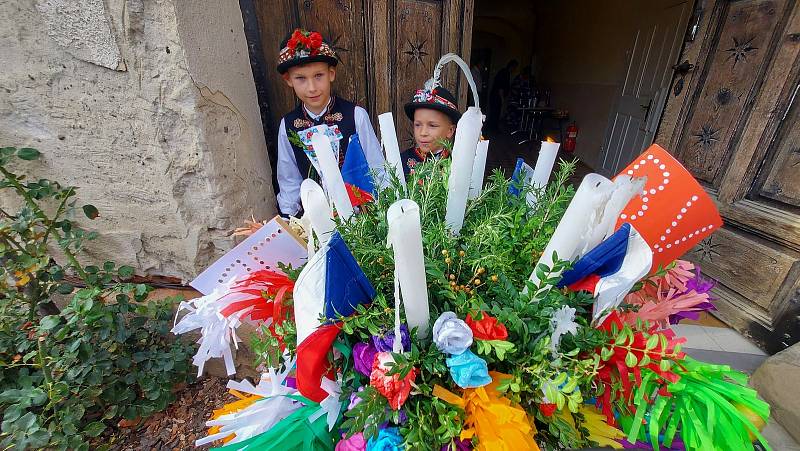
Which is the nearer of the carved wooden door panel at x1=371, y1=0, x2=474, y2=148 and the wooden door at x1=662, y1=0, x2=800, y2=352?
the wooden door at x1=662, y1=0, x2=800, y2=352

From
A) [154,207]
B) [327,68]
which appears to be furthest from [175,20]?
[154,207]

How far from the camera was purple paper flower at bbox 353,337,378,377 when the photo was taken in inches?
20.1

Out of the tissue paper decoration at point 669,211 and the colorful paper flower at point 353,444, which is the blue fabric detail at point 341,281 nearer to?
the colorful paper flower at point 353,444

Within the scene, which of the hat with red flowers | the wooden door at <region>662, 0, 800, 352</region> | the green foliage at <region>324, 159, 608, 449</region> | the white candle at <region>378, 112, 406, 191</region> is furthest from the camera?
the wooden door at <region>662, 0, 800, 352</region>

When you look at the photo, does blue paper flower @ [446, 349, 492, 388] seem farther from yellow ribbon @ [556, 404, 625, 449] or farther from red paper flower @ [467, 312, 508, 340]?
yellow ribbon @ [556, 404, 625, 449]

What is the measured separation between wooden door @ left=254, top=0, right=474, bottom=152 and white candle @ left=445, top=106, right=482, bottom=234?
1618mm

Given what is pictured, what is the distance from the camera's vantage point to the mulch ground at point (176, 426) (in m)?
1.39

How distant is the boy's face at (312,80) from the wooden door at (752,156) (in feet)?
8.19

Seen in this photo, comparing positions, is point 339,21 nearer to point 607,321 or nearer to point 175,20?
point 175,20

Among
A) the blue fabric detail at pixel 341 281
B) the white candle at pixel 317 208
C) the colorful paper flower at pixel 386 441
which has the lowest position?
the colorful paper flower at pixel 386 441

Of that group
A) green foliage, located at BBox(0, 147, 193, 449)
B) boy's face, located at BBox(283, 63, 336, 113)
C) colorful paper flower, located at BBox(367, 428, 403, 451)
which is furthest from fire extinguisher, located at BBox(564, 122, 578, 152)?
colorful paper flower, located at BBox(367, 428, 403, 451)

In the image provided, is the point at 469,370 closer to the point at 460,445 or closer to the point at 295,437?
the point at 460,445

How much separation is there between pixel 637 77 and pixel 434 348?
5417 mm

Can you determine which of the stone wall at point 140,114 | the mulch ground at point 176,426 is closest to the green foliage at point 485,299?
the stone wall at point 140,114
